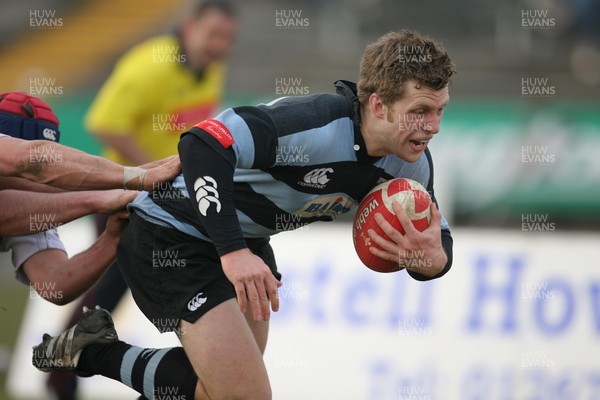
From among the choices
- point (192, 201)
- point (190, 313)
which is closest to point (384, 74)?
point (192, 201)

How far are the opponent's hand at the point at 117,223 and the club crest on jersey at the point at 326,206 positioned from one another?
909 mm

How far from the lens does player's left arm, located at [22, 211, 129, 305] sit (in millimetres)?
5023

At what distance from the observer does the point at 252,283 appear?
12.8 feet

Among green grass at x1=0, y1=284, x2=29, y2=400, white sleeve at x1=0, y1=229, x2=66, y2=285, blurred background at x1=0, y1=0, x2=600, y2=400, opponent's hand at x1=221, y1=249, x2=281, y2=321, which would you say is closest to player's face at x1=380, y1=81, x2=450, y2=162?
opponent's hand at x1=221, y1=249, x2=281, y2=321

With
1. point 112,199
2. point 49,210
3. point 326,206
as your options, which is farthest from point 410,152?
point 49,210

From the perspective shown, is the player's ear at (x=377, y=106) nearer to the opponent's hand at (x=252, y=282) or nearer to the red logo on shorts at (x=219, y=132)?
the red logo on shorts at (x=219, y=132)

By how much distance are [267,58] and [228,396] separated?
25.2 feet

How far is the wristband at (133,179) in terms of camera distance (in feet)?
14.7

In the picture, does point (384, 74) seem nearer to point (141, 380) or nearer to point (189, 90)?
point (141, 380)

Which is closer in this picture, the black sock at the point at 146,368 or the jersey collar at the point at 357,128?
the jersey collar at the point at 357,128

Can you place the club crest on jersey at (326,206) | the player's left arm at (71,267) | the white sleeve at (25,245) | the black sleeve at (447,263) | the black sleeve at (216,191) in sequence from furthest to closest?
1. the white sleeve at (25,245)
2. the player's left arm at (71,267)
3. the black sleeve at (447,263)
4. the club crest on jersey at (326,206)
5. the black sleeve at (216,191)

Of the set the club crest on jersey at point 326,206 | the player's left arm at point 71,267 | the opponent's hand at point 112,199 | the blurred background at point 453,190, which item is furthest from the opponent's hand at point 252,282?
the blurred background at point 453,190

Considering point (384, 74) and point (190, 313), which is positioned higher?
point (384, 74)

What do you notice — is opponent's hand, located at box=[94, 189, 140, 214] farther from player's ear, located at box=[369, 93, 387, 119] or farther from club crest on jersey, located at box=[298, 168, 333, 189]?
player's ear, located at box=[369, 93, 387, 119]
